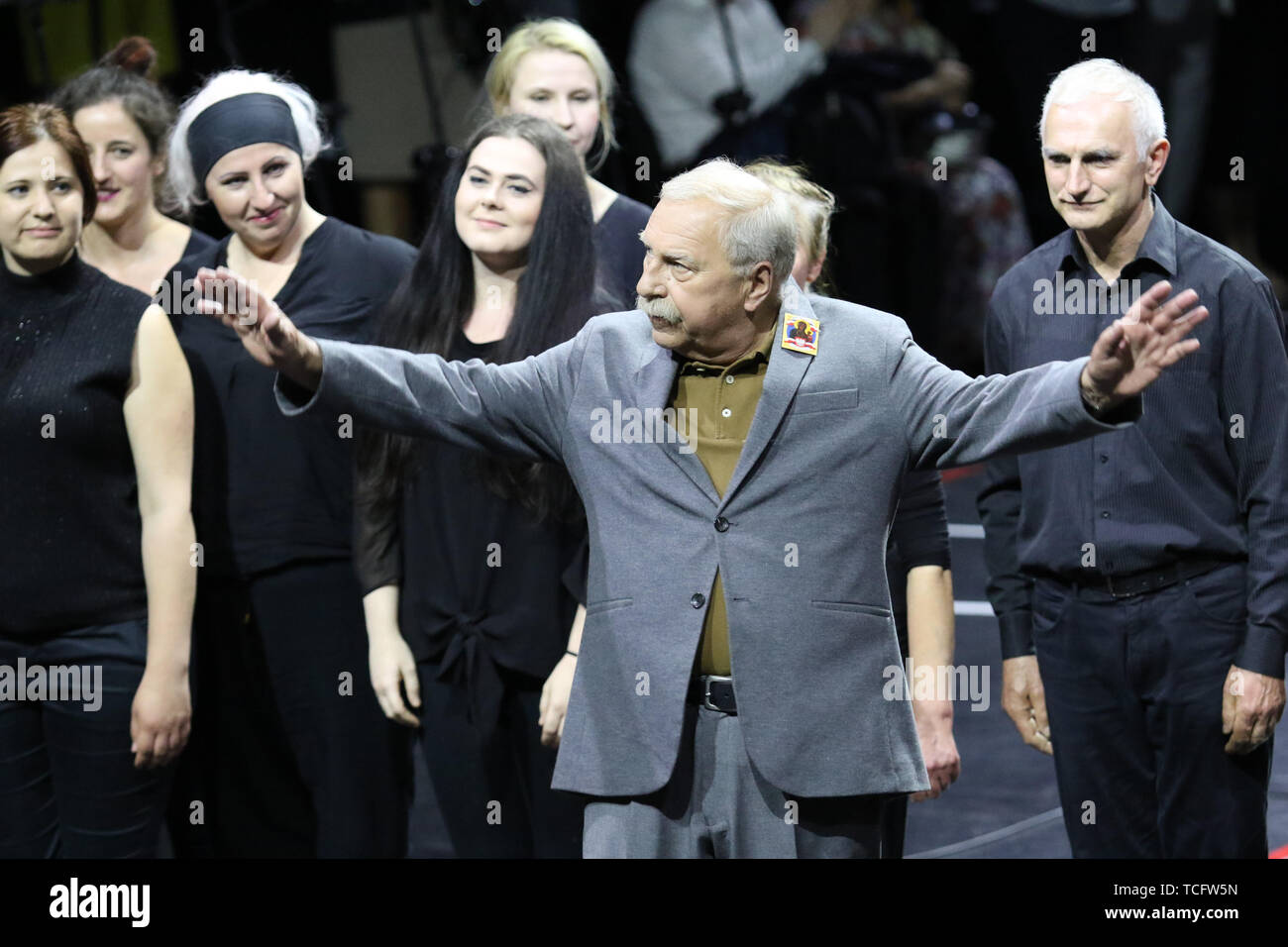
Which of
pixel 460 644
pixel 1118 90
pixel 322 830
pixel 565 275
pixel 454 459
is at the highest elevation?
pixel 1118 90

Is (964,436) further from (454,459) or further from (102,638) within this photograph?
(102,638)

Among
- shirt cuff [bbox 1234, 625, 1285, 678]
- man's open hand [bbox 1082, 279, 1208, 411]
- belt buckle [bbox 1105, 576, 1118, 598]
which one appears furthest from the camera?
belt buckle [bbox 1105, 576, 1118, 598]

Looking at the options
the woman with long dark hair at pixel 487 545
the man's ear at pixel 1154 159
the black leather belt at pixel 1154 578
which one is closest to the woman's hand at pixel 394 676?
the woman with long dark hair at pixel 487 545

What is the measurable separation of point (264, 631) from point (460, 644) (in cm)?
46

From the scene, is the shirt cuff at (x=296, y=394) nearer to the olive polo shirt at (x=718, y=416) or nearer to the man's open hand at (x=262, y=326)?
the man's open hand at (x=262, y=326)

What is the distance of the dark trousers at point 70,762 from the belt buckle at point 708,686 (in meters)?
1.21

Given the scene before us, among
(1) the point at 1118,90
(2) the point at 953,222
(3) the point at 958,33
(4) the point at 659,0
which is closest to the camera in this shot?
(1) the point at 1118,90

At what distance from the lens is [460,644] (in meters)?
3.34

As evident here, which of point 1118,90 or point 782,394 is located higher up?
A: point 1118,90

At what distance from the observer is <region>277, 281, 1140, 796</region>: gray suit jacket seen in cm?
259

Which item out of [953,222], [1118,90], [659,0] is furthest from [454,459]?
[953,222]

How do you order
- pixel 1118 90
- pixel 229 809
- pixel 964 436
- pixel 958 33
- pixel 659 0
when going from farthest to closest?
pixel 958 33 → pixel 659 0 → pixel 229 809 → pixel 1118 90 → pixel 964 436

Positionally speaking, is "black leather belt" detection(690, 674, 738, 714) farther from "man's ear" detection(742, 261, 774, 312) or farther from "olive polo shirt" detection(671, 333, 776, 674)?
"man's ear" detection(742, 261, 774, 312)
